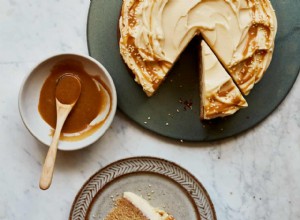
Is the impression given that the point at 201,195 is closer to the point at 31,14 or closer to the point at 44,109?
the point at 44,109

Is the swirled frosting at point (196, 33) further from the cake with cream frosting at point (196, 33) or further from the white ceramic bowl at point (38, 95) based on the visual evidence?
the white ceramic bowl at point (38, 95)

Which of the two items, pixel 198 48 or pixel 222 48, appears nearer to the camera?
pixel 222 48

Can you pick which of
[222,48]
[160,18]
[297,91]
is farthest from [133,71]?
[297,91]

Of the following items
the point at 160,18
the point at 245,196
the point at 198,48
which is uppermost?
the point at 160,18

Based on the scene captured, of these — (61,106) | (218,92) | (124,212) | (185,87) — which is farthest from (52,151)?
(218,92)

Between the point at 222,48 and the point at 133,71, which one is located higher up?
the point at 222,48
